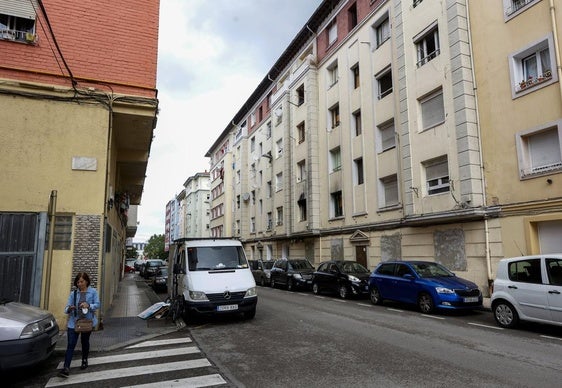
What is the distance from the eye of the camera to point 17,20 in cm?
970

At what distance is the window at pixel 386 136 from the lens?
19031 mm

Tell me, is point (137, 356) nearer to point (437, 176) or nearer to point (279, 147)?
point (437, 176)

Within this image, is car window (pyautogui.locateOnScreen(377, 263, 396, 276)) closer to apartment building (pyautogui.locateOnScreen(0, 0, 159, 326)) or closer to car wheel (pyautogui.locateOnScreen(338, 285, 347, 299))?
car wheel (pyautogui.locateOnScreen(338, 285, 347, 299))

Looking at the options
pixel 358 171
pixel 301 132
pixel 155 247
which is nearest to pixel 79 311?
pixel 358 171

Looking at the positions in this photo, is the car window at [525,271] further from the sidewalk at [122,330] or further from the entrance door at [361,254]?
the entrance door at [361,254]

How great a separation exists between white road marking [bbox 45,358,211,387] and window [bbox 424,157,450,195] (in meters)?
12.2

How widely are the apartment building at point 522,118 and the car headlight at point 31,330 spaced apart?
42.0ft

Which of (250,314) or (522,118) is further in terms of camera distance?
(522,118)

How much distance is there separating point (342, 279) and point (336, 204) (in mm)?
8818

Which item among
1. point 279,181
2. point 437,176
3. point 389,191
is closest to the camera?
point 437,176

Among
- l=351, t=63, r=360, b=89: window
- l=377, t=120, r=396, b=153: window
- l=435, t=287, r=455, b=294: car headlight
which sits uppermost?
l=351, t=63, r=360, b=89: window

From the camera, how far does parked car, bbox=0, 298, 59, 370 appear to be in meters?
5.20

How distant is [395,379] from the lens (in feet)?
17.2

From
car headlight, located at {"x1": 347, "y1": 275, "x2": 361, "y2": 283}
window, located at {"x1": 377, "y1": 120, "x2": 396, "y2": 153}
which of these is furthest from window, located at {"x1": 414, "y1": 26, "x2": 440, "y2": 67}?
car headlight, located at {"x1": 347, "y1": 275, "x2": 361, "y2": 283}
